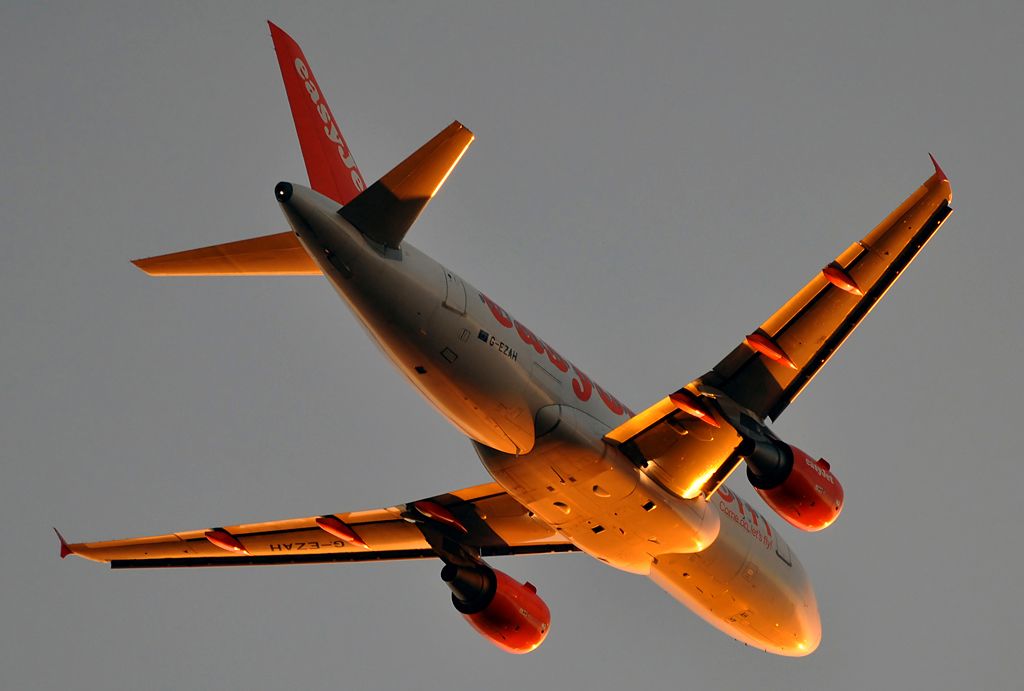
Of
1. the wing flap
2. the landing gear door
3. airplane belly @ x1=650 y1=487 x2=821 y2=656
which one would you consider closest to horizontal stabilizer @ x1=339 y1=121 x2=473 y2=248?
the landing gear door

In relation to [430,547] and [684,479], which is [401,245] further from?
[430,547]

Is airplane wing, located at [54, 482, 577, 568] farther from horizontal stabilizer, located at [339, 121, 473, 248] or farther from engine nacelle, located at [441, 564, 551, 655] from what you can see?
horizontal stabilizer, located at [339, 121, 473, 248]

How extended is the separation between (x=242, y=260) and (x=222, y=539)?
29.7 ft

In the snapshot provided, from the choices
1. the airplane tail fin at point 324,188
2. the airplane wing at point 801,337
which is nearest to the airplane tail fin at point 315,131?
the airplane tail fin at point 324,188

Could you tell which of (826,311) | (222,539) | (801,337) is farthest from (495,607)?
(826,311)

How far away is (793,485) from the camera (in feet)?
73.8

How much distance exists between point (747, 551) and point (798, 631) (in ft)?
8.75

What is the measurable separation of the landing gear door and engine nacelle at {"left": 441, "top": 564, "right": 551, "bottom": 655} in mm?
7800

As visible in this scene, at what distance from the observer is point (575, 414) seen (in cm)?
2191

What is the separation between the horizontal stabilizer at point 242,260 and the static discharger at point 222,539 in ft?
27.6

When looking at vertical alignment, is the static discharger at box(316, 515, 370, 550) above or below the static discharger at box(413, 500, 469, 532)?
below

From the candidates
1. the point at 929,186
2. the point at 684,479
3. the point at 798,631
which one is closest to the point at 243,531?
A: the point at 684,479

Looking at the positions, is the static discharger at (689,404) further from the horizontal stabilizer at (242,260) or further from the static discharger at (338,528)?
the static discharger at (338,528)

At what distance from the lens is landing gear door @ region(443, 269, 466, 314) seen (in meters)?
20.0
